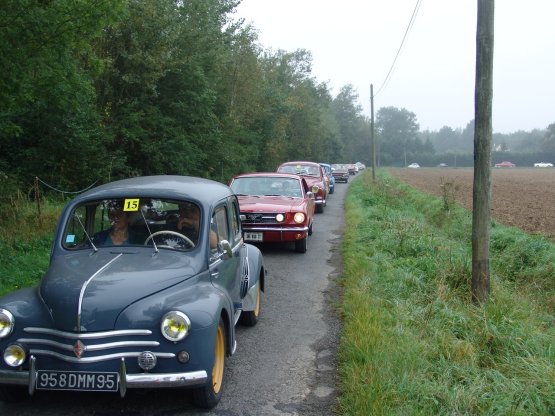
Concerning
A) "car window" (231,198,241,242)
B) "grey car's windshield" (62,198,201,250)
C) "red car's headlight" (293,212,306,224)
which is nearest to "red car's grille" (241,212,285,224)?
"red car's headlight" (293,212,306,224)

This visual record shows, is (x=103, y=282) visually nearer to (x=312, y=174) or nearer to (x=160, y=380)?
(x=160, y=380)

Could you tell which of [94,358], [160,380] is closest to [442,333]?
[160,380]

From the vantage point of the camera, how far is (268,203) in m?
10.6

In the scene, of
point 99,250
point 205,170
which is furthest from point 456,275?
point 205,170

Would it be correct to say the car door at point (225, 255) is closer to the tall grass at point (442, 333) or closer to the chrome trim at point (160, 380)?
the chrome trim at point (160, 380)

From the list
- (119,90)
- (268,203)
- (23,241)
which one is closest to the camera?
(23,241)

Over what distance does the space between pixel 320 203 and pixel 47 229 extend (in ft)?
34.9

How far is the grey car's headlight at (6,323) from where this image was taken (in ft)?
12.4

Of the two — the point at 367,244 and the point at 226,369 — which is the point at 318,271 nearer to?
the point at 367,244

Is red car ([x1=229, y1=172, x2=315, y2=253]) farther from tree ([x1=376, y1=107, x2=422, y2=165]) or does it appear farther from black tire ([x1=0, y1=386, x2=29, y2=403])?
tree ([x1=376, y1=107, x2=422, y2=165])

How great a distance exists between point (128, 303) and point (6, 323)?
2.85 ft

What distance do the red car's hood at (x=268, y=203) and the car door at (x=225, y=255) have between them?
13.9 ft

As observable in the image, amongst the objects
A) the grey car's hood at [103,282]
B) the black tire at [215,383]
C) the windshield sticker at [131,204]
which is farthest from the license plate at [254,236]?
the black tire at [215,383]

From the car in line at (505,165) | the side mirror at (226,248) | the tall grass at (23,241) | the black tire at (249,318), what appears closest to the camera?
the side mirror at (226,248)
